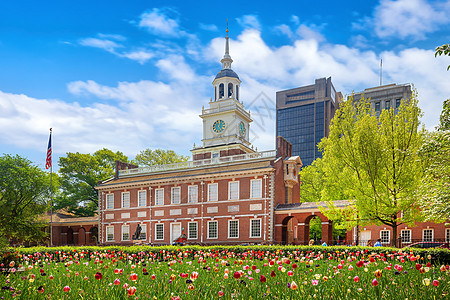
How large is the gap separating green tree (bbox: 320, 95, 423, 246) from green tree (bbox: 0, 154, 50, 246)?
1391 inches

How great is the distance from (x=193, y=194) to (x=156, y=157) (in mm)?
24980

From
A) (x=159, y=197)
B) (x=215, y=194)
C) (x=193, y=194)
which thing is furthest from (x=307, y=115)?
(x=215, y=194)

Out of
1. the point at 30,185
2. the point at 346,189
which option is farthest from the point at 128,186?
the point at 346,189

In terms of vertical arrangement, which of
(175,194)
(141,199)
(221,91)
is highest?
(221,91)

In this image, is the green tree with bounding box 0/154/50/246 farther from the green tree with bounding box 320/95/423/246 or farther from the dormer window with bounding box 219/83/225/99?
the green tree with bounding box 320/95/423/246

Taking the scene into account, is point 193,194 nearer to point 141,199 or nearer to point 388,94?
point 141,199

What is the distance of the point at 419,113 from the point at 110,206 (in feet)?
121

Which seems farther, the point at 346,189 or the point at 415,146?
the point at 346,189

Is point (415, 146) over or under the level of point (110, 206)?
over

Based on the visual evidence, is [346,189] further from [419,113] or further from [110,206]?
[110,206]

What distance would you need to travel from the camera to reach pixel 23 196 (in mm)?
49250

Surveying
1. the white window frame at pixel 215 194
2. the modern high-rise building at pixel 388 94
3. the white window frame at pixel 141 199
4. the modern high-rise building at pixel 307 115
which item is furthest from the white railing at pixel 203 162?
the modern high-rise building at pixel 388 94

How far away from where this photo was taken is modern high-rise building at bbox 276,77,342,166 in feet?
462

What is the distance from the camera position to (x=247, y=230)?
4147 centimetres
